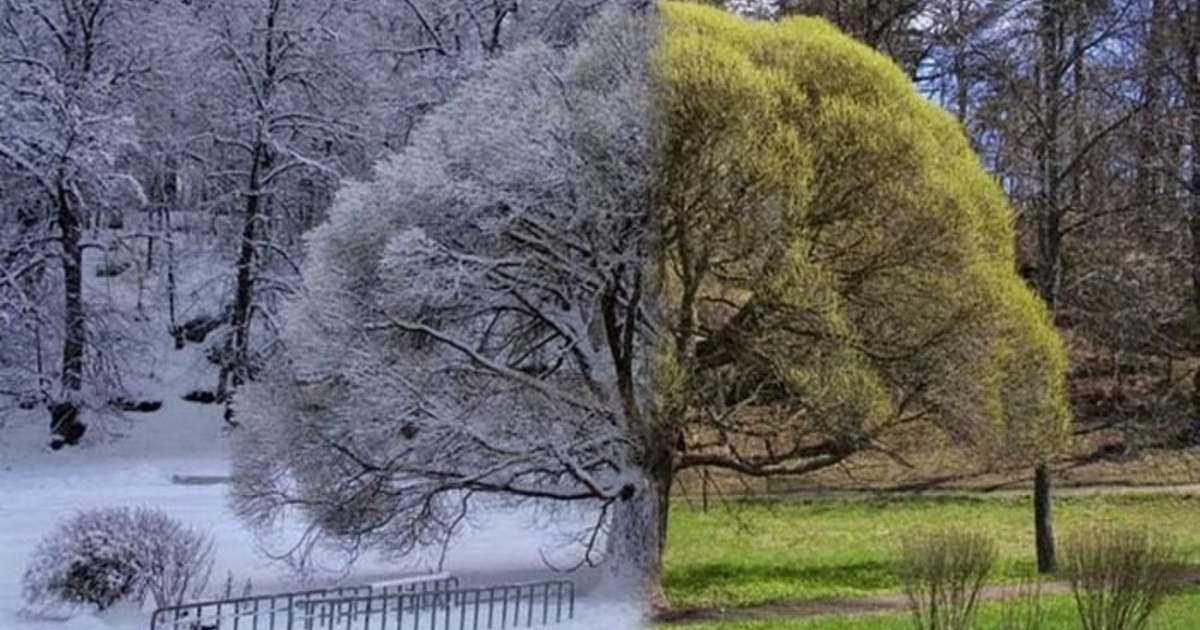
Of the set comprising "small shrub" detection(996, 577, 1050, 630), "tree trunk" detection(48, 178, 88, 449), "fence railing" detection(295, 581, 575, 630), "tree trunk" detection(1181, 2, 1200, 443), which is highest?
"tree trunk" detection(1181, 2, 1200, 443)

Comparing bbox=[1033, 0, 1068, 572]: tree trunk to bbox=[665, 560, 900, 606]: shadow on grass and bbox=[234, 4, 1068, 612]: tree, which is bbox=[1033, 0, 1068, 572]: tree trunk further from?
bbox=[234, 4, 1068, 612]: tree

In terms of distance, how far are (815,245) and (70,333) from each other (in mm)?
1901

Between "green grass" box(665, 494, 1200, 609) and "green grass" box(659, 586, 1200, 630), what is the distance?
0.71 ft

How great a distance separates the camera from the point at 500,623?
2557mm

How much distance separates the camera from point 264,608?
2406 mm

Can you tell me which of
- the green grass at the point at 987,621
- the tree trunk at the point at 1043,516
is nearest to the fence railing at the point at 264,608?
the green grass at the point at 987,621

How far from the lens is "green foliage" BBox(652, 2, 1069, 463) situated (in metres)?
2.81

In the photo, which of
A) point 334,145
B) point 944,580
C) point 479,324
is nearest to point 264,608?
point 479,324

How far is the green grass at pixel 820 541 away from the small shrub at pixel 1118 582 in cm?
44

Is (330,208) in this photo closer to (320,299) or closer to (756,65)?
(320,299)

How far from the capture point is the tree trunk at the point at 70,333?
2908 mm

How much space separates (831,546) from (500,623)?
1.44 meters

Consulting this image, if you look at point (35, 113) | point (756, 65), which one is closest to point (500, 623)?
point (756, 65)

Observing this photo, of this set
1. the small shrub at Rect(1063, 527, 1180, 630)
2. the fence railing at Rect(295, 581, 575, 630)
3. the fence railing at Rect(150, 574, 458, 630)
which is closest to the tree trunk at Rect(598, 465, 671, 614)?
the fence railing at Rect(295, 581, 575, 630)
